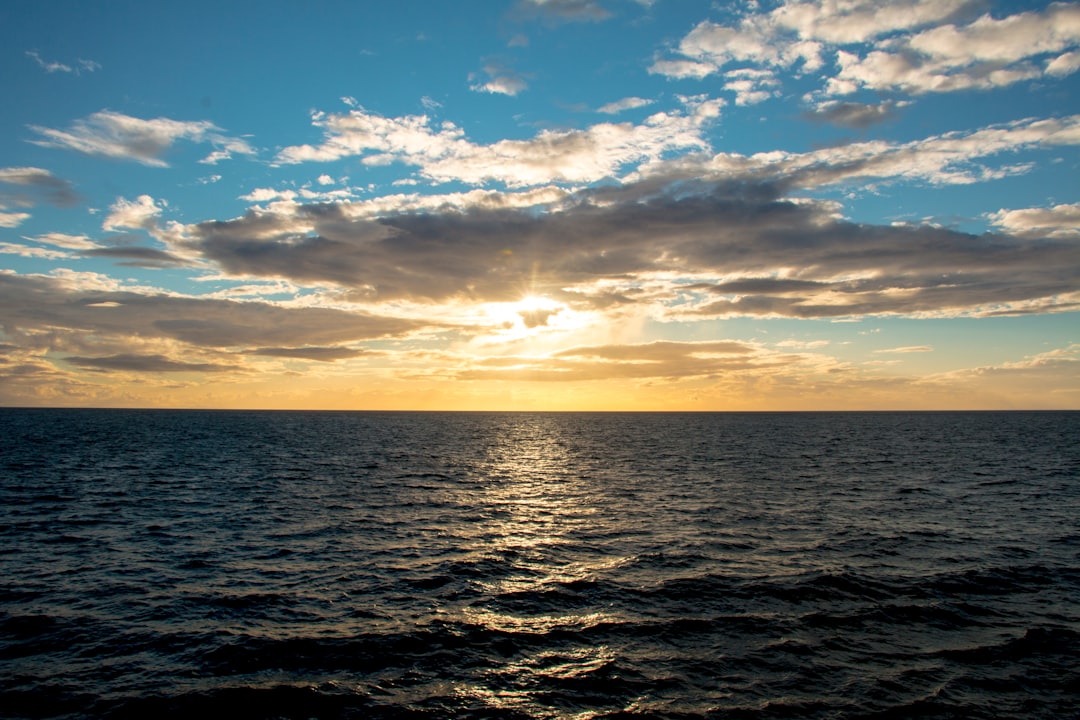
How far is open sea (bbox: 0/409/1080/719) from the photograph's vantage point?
16.1 meters

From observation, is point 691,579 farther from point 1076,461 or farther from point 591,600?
point 1076,461

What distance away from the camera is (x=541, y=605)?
22.9 m

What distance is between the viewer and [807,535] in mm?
33219

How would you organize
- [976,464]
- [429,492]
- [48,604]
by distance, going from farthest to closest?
[976,464]
[429,492]
[48,604]

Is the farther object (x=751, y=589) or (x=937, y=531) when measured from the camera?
(x=937, y=531)

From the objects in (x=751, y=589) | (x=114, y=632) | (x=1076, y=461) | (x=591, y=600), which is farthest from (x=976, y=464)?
(x=114, y=632)

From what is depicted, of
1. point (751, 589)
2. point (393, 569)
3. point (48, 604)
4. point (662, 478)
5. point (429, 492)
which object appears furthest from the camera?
point (662, 478)

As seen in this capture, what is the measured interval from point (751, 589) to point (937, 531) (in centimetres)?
1704

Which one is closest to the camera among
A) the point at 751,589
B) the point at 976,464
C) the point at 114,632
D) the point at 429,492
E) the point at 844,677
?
the point at 844,677

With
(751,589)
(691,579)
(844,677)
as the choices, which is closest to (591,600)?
(691,579)

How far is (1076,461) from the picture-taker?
246ft

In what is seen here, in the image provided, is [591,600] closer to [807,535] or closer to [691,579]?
[691,579]

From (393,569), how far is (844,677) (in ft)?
60.1

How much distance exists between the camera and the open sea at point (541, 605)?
634 inches
